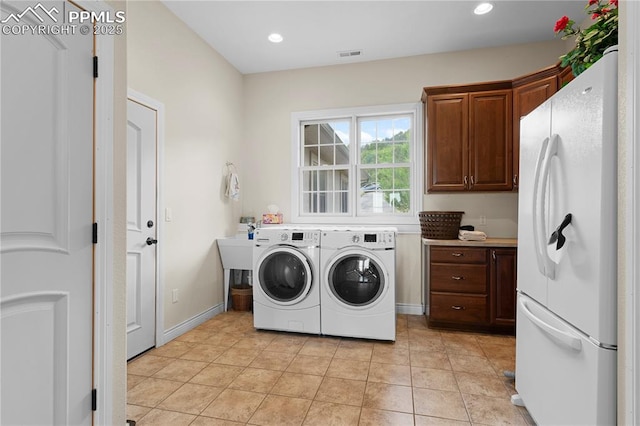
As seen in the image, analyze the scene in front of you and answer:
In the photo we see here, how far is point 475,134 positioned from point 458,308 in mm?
1749

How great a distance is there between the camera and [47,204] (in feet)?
4.13

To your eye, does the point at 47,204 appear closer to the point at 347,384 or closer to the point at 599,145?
the point at 347,384

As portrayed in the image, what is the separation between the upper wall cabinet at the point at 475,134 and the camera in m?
3.17

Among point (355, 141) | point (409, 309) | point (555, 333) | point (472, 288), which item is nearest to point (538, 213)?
point (555, 333)

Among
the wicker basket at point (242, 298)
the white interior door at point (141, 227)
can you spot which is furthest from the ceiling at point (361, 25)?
the wicker basket at point (242, 298)

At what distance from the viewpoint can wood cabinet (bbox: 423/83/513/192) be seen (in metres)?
3.22

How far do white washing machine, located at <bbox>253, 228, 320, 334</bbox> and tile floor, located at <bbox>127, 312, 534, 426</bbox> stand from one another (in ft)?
0.47

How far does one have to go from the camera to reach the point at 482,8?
2.84m

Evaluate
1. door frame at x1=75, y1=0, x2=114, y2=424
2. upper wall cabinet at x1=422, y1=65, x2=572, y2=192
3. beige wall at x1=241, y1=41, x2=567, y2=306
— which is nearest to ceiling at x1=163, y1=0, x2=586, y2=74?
beige wall at x1=241, y1=41, x2=567, y2=306

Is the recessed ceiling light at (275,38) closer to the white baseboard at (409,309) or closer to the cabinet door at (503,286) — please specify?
the cabinet door at (503,286)

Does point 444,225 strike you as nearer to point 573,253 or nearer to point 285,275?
point 285,275

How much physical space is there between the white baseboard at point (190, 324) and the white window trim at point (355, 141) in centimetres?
137

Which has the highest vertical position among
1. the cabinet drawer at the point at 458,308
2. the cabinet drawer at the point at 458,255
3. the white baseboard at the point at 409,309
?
the cabinet drawer at the point at 458,255

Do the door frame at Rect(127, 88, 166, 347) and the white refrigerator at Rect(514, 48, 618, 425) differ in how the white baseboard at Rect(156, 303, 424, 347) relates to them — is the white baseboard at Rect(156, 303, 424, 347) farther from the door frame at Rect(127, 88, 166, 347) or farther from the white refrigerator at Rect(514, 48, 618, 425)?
the white refrigerator at Rect(514, 48, 618, 425)
